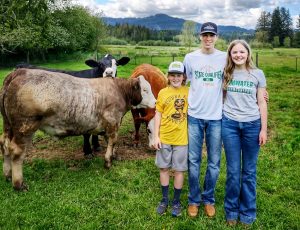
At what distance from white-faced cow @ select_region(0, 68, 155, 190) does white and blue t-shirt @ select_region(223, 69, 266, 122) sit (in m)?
2.90

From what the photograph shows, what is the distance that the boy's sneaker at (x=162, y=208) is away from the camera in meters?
5.07

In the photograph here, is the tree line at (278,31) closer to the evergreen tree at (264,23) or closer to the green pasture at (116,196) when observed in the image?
the evergreen tree at (264,23)

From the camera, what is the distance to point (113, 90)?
704cm

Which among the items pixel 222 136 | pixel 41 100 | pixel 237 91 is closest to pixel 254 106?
pixel 237 91

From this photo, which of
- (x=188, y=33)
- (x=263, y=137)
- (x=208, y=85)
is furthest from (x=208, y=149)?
(x=188, y=33)

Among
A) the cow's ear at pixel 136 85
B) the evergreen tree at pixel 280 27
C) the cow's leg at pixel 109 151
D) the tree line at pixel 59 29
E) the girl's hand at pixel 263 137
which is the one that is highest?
the evergreen tree at pixel 280 27

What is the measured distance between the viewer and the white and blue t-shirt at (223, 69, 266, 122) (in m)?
4.44

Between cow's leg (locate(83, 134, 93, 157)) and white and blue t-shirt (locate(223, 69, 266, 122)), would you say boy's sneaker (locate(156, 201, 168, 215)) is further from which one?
cow's leg (locate(83, 134, 93, 157))

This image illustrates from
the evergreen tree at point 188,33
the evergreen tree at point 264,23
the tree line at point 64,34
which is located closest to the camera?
the tree line at point 64,34

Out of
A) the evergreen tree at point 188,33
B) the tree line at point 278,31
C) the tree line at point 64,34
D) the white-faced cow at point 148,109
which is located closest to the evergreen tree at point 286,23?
the tree line at point 278,31

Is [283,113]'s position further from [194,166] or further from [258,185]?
[194,166]

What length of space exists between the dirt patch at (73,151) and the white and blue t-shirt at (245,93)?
3558 mm

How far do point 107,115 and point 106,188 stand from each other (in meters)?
1.51

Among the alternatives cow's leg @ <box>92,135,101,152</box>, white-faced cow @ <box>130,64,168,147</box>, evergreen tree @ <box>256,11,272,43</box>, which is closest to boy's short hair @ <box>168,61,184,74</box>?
white-faced cow @ <box>130,64,168,147</box>
